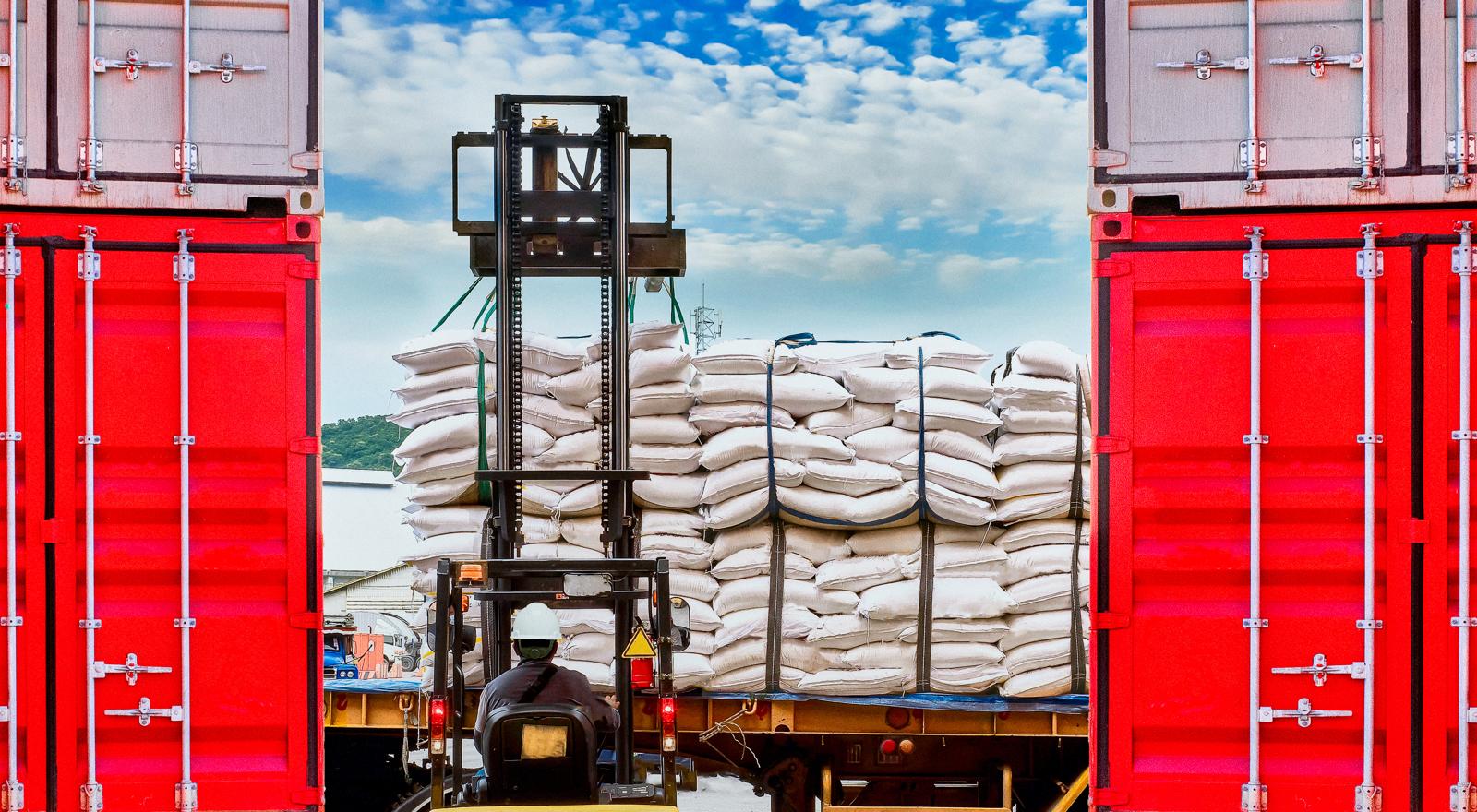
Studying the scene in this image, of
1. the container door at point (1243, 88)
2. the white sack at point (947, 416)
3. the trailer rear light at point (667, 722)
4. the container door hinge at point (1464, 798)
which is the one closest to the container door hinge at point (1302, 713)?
the container door hinge at point (1464, 798)

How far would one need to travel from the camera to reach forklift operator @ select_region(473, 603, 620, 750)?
16.6ft

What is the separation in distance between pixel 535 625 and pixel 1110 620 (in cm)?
209

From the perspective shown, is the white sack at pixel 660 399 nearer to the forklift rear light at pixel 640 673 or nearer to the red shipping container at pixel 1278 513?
the forklift rear light at pixel 640 673

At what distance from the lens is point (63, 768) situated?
4820 mm

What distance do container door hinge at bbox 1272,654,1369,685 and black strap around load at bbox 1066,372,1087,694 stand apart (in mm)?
1955

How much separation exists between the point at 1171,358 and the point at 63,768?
163 inches

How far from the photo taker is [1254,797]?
4.75 m

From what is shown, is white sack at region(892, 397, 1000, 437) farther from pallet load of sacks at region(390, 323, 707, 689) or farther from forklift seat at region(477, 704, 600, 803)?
forklift seat at region(477, 704, 600, 803)

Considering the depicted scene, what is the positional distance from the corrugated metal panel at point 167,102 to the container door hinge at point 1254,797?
385 cm

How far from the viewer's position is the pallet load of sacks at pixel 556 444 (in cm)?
670

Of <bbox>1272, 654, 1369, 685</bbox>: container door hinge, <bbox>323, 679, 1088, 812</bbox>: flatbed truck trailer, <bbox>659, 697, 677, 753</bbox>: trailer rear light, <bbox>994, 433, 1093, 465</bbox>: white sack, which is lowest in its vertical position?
<bbox>323, 679, 1088, 812</bbox>: flatbed truck trailer

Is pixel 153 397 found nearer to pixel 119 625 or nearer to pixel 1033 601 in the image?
pixel 119 625

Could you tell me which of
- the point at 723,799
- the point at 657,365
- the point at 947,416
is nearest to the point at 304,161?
Answer: the point at 657,365

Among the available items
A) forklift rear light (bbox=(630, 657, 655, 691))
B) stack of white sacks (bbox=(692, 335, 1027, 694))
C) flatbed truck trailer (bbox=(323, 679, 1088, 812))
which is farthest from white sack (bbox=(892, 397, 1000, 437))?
forklift rear light (bbox=(630, 657, 655, 691))
